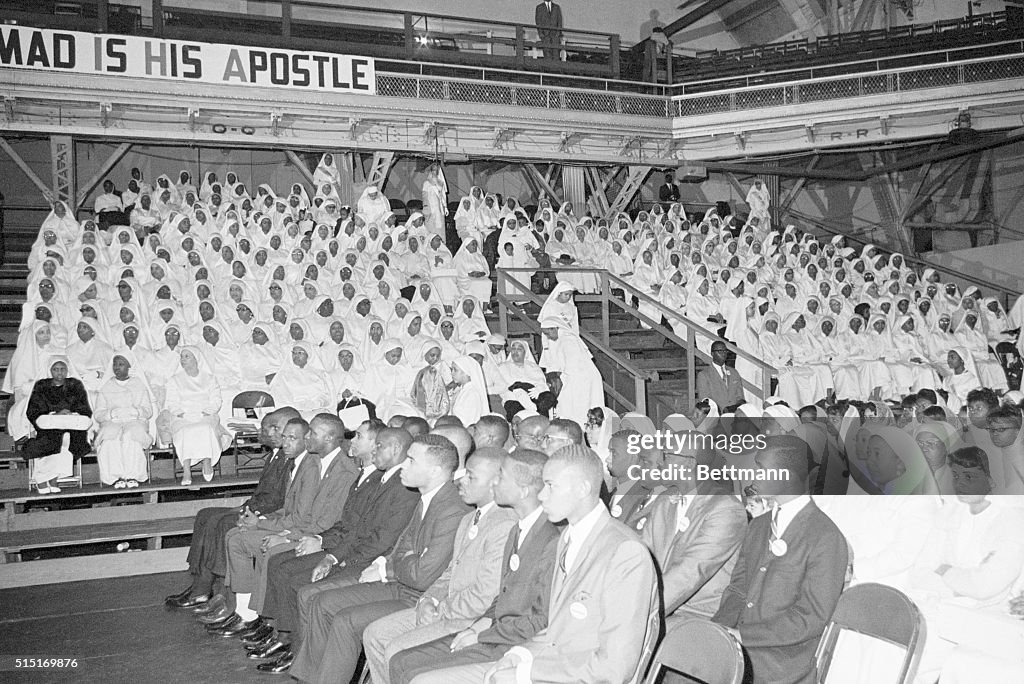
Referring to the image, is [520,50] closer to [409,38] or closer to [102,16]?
[409,38]

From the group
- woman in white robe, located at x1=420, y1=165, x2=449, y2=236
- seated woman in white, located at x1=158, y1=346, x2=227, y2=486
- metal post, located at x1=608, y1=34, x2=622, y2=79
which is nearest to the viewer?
seated woman in white, located at x1=158, y1=346, x2=227, y2=486

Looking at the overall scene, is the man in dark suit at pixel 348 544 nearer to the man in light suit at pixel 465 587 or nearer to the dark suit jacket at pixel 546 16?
the man in light suit at pixel 465 587

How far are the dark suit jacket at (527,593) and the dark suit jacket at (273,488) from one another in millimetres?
3257

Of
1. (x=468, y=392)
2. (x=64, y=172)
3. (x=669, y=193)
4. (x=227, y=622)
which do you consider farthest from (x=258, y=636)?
(x=669, y=193)

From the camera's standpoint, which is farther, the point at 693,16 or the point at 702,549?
the point at 693,16

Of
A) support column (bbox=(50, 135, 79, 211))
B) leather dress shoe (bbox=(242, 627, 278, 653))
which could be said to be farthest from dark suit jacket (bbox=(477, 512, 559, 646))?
support column (bbox=(50, 135, 79, 211))

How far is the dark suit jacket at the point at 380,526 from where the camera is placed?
5.43m

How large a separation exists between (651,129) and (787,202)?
14.9 ft

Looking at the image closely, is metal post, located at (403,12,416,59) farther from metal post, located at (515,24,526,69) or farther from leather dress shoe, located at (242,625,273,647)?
leather dress shoe, located at (242,625,273,647)

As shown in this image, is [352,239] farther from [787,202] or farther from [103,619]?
[787,202]

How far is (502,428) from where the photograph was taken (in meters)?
6.13

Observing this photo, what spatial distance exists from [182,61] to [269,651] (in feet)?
38.9

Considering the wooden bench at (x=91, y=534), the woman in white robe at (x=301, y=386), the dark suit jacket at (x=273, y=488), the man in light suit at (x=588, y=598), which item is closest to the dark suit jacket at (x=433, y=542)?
the man in light suit at (x=588, y=598)

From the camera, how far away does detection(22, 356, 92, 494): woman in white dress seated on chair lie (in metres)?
8.26
